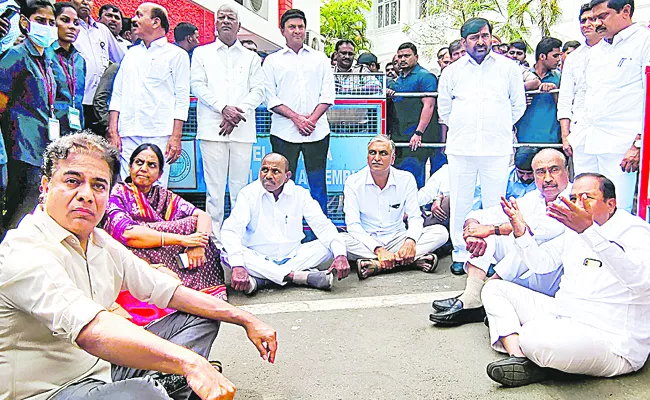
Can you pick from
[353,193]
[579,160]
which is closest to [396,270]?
[353,193]

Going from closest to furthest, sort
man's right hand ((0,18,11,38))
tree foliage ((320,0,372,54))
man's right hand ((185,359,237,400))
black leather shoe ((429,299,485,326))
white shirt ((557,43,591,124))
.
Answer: man's right hand ((185,359,237,400)), black leather shoe ((429,299,485,326)), man's right hand ((0,18,11,38)), white shirt ((557,43,591,124)), tree foliage ((320,0,372,54))

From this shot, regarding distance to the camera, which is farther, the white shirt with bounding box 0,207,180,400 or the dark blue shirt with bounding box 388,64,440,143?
the dark blue shirt with bounding box 388,64,440,143

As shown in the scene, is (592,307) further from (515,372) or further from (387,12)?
(387,12)

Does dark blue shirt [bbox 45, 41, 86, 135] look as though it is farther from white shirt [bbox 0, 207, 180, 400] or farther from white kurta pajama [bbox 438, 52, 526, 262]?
white kurta pajama [bbox 438, 52, 526, 262]

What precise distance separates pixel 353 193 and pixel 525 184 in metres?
1.55

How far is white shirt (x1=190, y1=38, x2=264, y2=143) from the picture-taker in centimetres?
558

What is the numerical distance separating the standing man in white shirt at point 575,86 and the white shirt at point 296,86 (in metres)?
2.07

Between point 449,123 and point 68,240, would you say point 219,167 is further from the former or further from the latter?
point 68,240

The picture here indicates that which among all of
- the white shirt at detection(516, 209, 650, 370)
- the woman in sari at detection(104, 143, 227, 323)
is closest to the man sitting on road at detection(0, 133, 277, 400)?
the white shirt at detection(516, 209, 650, 370)

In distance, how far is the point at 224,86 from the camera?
5641 mm

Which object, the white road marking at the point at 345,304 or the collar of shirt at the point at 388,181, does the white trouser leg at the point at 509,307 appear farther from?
the collar of shirt at the point at 388,181

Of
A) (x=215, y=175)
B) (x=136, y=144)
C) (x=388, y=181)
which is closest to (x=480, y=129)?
(x=388, y=181)

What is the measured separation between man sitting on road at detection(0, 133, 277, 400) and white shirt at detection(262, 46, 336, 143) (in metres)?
3.49

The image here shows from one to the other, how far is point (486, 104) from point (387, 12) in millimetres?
25453
